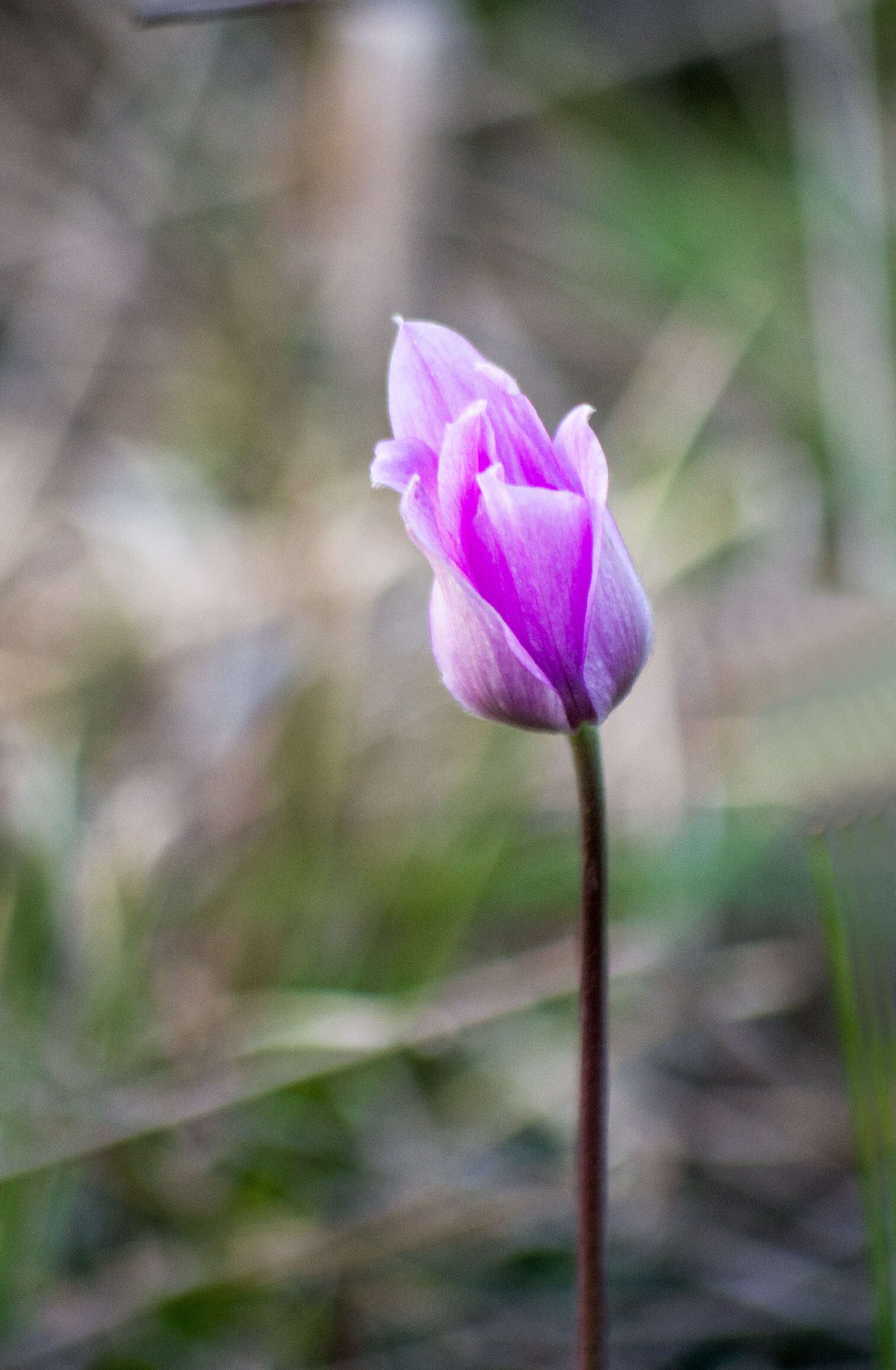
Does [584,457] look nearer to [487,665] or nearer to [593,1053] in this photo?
[487,665]

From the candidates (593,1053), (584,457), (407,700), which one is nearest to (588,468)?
(584,457)

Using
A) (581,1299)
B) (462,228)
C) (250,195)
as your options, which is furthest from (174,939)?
(462,228)

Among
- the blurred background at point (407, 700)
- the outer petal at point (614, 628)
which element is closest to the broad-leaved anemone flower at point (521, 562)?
the outer petal at point (614, 628)

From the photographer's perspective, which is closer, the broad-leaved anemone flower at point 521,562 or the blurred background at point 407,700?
the broad-leaved anemone flower at point 521,562

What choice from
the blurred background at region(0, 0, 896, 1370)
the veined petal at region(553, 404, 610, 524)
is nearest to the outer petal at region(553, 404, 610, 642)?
the veined petal at region(553, 404, 610, 524)

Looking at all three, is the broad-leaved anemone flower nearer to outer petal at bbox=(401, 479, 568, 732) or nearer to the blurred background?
outer petal at bbox=(401, 479, 568, 732)

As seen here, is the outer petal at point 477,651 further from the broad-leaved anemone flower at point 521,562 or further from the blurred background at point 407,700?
the blurred background at point 407,700

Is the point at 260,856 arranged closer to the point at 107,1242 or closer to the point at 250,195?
the point at 107,1242
